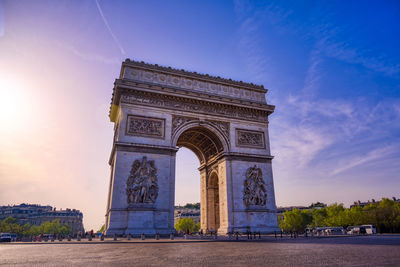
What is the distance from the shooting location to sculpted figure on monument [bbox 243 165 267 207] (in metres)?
23.8

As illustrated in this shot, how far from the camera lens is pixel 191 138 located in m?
28.2

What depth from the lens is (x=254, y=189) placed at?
79.3 feet

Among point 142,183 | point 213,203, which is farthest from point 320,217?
point 142,183

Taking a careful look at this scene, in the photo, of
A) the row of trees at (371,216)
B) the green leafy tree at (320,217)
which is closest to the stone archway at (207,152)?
the row of trees at (371,216)

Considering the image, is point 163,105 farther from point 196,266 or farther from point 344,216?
point 344,216

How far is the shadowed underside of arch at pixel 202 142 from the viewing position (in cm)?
2565

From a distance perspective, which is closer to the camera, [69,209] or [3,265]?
[3,265]

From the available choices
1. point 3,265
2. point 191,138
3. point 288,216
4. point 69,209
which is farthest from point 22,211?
point 3,265

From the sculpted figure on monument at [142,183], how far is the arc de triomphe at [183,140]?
73 mm

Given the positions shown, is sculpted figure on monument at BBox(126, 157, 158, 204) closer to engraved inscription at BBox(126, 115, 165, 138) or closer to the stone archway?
engraved inscription at BBox(126, 115, 165, 138)

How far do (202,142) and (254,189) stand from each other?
7383 mm

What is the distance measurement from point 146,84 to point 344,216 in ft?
169

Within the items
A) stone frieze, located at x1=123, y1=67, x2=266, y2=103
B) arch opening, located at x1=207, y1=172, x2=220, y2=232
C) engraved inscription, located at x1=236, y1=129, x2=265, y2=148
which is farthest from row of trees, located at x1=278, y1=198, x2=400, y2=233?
stone frieze, located at x1=123, y1=67, x2=266, y2=103

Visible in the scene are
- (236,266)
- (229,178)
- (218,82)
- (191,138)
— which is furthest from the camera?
(191,138)
